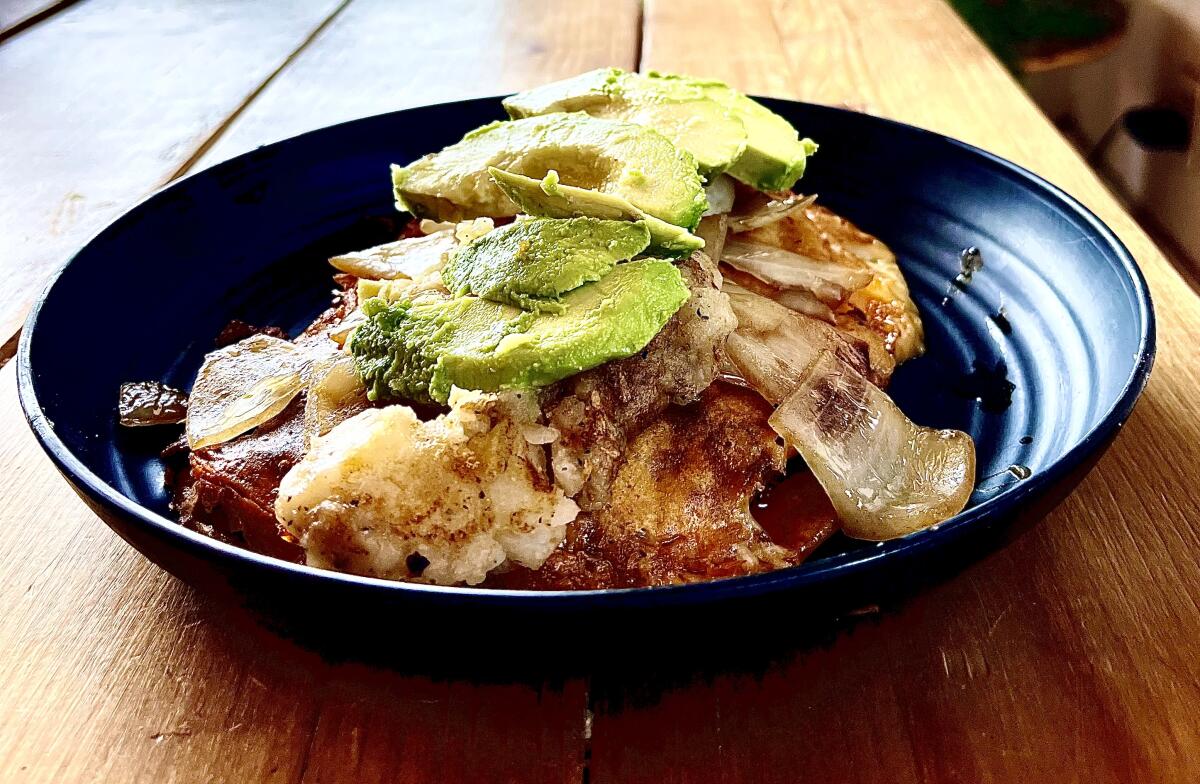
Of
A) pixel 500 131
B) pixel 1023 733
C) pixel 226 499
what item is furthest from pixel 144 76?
pixel 1023 733

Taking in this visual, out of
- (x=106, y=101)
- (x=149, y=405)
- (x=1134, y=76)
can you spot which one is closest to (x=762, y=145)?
(x=149, y=405)

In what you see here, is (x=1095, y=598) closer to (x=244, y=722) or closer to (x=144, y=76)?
(x=244, y=722)

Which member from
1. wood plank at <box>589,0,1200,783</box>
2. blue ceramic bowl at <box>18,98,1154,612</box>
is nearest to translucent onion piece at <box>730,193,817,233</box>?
blue ceramic bowl at <box>18,98,1154,612</box>

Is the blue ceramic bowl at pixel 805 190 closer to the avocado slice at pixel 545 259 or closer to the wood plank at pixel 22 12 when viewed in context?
the avocado slice at pixel 545 259

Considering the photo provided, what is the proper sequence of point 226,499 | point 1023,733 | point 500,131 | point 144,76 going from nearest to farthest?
point 1023,733
point 226,499
point 500,131
point 144,76

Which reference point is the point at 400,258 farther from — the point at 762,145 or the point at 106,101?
the point at 106,101

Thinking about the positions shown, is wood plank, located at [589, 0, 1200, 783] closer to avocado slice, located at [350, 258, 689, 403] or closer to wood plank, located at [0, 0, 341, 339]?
avocado slice, located at [350, 258, 689, 403]
